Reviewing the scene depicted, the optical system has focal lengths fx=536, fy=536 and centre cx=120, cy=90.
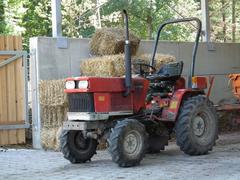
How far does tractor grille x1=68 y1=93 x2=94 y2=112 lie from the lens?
Answer: 8047 mm

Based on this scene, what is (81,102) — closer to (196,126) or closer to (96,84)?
(96,84)

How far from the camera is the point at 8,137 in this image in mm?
11273

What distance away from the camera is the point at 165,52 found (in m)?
13.4

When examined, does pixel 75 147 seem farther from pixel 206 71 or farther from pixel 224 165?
pixel 206 71

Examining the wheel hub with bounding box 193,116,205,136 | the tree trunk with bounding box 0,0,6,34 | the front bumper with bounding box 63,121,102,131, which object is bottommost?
the wheel hub with bounding box 193,116,205,136

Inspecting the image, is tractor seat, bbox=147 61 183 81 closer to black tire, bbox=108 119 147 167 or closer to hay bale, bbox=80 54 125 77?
black tire, bbox=108 119 147 167

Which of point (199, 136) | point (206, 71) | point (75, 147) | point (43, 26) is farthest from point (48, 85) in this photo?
point (43, 26)

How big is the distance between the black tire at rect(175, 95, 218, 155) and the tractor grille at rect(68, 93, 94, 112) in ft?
5.29

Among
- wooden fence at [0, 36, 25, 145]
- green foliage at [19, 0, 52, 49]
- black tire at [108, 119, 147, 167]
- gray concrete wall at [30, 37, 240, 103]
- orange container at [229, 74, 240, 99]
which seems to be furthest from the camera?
green foliage at [19, 0, 52, 49]

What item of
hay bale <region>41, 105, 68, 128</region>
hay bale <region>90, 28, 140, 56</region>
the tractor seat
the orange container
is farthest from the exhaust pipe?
the orange container

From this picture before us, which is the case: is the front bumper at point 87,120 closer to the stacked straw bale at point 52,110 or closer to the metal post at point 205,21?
the stacked straw bale at point 52,110

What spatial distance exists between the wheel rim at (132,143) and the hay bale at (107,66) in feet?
9.11

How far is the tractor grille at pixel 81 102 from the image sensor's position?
805cm

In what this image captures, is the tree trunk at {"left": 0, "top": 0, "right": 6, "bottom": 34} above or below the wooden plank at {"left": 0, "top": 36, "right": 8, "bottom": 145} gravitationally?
above
